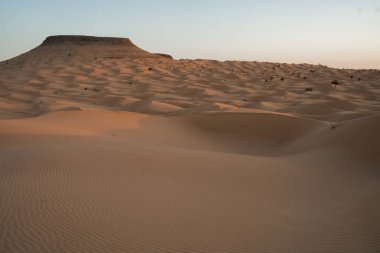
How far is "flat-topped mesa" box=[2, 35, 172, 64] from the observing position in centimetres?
1952

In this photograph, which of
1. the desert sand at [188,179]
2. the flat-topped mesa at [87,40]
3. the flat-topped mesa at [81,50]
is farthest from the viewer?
the flat-topped mesa at [87,40]

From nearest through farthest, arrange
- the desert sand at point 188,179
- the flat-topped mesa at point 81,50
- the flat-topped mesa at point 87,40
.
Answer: the desert sand at point 188,179, the flat-topped mesa at point 81,50, the flat-topped mesa at point 87,40

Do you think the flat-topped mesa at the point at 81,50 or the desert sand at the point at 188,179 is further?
the flat-topped mesa at the point at 81,50

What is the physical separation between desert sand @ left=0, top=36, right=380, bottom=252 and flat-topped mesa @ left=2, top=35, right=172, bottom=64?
9.90 m

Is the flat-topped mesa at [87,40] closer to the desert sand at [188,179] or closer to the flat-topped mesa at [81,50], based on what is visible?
the flat-topped mesa at [81,50]

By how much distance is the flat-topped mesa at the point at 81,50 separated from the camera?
19516 mm

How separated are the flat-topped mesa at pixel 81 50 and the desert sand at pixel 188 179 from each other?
9904 millimetres

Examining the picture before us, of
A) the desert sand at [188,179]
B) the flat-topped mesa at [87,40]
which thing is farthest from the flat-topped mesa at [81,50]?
the desert sand at [188,179]

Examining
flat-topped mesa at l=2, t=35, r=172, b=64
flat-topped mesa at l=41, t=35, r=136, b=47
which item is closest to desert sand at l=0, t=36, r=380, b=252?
flat-topped mesa at l=2, t=35, r=172, b=64

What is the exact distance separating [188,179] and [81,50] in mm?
17958

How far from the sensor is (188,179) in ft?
12.8

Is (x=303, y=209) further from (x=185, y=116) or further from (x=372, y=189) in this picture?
(x=185, y=116)

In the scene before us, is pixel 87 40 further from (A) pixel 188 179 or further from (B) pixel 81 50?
(A) pixel 188 179

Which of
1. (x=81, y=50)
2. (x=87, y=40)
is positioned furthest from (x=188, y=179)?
(x=87, y=40)
